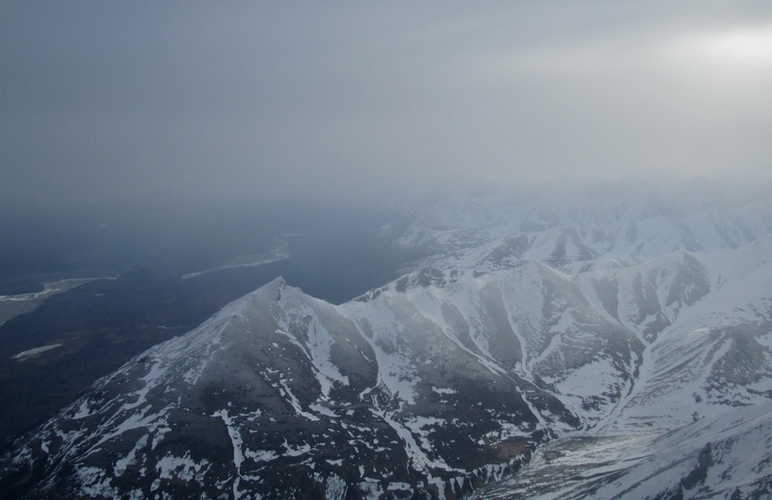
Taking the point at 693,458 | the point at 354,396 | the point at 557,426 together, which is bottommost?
the point at 557,426

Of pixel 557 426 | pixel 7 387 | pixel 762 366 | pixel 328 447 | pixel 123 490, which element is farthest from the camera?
pixel 7 387

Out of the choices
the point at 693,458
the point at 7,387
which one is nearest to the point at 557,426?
the point at 693,458

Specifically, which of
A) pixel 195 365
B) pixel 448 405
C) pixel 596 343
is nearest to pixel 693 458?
pixel 448 405

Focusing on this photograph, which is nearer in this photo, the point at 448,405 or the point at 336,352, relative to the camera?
the point at 448,405

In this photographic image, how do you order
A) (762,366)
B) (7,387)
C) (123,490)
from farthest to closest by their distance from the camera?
1. (7,387)
2. (762,366)
3. (123,490)

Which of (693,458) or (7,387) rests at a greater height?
(693,458)

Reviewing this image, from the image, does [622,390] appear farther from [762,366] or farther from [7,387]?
[7,387]

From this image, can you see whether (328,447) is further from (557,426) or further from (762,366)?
(762,366)
